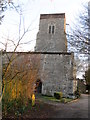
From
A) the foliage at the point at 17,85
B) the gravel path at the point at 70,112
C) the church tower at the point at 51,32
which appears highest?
the church tower at the point at 51,32

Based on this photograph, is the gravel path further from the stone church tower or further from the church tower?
the church tower

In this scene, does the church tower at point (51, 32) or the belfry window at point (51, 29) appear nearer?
the church tower at point (51, 32)

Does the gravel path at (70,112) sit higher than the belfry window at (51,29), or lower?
lower

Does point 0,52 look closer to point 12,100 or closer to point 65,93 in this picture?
point 12,100

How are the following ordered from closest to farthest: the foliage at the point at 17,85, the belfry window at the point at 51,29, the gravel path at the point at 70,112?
1. the foliage at the point at 17,85
2. the gravel path at the point at 70,112
3. the belfry window at the point at 51,29

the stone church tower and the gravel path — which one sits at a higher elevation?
the stone church tower

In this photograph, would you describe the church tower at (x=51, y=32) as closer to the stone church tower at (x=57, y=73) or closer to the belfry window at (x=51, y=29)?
the belfry window at (x=51, y=29)

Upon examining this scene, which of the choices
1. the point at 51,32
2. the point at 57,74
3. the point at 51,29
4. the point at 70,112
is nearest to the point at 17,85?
the point at 70,112

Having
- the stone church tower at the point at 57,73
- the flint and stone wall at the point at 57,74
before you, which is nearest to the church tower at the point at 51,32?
the stone church tower at the point at 57,73

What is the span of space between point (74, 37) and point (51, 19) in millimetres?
28934

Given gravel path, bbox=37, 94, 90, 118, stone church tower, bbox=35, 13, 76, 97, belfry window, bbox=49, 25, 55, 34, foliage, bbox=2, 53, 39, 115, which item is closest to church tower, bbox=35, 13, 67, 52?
belfry window, bbox=49, 25, 55, 34

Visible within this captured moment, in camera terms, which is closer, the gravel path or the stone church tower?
the gravel path

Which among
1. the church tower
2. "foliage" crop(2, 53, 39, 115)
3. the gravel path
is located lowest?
the gravel path

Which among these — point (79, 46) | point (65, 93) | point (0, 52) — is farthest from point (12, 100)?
point (65, 93)
